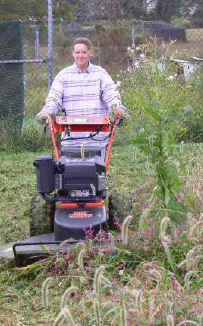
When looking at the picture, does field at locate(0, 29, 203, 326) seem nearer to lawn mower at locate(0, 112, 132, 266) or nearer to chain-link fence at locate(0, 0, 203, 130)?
lawn mower at locate(0, 112, 132, 266)

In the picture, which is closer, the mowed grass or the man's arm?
the mowed grass

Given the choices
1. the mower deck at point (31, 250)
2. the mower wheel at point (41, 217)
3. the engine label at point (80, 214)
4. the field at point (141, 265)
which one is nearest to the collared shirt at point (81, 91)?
the field at point (141, 265)

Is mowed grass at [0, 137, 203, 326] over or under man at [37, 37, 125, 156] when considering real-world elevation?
under

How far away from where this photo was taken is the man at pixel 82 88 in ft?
15.5

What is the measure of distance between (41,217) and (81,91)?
1.14 metres

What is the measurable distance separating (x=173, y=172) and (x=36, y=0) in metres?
11.4

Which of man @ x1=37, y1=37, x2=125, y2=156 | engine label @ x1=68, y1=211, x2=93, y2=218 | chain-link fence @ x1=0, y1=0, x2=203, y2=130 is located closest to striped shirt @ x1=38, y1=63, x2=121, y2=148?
man @ x1=37, y1=37, x2=125, y2=156

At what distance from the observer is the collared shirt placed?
472 cm

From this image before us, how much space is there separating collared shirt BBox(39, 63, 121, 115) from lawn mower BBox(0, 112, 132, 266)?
2.08 feet

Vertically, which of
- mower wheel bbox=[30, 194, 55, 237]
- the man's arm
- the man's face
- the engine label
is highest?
the man's face

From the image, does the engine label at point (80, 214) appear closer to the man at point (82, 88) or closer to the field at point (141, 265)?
the field at point (141, 265)

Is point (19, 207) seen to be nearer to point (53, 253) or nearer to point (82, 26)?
point (53, 253)

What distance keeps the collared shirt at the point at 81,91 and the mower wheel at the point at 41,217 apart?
2.94 feet

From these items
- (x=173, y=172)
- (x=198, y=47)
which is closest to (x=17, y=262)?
(x=173, y=172)
